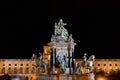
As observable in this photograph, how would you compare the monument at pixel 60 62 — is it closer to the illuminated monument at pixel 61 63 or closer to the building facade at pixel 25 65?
the illuminated monument at pixel 61 63

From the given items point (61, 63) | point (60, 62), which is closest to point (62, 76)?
point (61, 63)

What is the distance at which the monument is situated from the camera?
56938 millimetres

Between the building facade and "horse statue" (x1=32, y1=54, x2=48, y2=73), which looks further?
the building facade

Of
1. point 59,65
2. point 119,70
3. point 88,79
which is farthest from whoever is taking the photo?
point 119,70

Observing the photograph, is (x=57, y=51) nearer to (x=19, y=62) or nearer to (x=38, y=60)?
(x=38, y=60)

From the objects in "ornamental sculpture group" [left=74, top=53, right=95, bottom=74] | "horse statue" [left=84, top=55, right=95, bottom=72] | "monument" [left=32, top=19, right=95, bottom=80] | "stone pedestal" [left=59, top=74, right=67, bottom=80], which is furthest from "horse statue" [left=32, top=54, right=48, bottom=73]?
"horse statue" [left=84, top=55, right=95, bottom=72]

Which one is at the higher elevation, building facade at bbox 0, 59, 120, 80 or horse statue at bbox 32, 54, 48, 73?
building facade at bbox 0, 59, 120, 80

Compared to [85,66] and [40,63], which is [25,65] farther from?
[85,66]

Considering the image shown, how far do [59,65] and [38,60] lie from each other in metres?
3.66

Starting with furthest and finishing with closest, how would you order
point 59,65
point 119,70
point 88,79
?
point 119,70 → point 59,65 → point 88,79

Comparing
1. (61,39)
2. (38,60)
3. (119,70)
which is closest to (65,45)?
(61,39)

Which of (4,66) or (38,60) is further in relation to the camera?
(4,66)

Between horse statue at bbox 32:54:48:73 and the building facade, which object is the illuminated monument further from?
the building facade

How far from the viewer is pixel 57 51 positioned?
6050 cm
